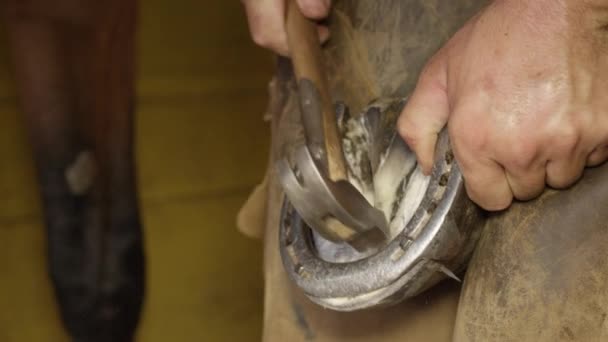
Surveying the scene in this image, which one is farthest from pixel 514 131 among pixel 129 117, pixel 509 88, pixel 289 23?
pixel 129 117

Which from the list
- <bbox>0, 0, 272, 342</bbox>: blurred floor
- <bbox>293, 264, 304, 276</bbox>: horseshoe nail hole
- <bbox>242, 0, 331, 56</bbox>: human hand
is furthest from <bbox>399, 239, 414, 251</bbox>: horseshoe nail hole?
<bbox>0, 0, 272, 342</bbox>: blurred floor

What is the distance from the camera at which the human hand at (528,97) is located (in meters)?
0.45

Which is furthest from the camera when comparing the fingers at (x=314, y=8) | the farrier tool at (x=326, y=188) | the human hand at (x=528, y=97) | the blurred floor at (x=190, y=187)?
the blurred floor at (x=190, y=187)

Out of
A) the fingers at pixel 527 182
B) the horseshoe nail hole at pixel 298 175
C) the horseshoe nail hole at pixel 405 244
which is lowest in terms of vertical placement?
the horseshoe nail hole at pixel 298 175

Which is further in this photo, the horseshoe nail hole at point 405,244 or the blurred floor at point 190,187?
the blurred floor at point 190,187

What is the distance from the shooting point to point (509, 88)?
0.46m

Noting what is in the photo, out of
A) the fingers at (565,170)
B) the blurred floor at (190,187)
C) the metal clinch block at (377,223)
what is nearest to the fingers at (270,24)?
the metal clinch block at (377,223)

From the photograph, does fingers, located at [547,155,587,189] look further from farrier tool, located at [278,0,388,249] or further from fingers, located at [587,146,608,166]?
farrier tool, located at [278,0,388,249]

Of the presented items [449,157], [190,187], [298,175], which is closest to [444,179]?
[449,157]

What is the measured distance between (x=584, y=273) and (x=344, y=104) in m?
0.28

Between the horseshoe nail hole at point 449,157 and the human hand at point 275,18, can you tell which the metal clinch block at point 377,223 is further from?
the human hand at point 275,18

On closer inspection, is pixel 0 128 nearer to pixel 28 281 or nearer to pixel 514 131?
pixel 28 281

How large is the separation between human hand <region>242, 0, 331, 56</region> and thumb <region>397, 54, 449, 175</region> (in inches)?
9.0

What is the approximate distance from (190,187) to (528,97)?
1.40m
